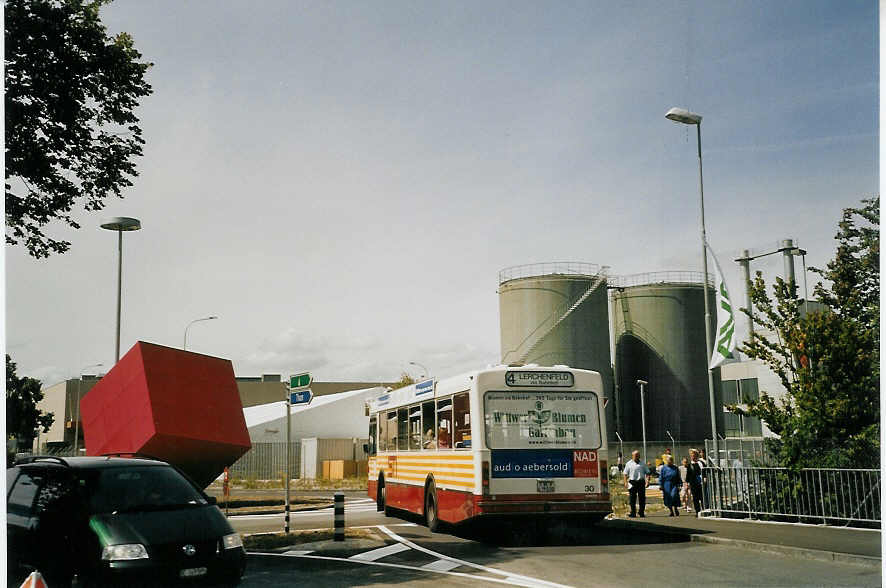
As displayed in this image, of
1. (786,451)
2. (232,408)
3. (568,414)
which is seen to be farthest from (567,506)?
(232,408)

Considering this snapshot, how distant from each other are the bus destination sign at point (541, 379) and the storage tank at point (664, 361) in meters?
35.2

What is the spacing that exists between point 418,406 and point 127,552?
1003 centimetres

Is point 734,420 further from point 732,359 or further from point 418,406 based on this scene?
point 418,406

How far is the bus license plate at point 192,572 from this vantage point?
895 cm

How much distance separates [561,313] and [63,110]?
34686 mm

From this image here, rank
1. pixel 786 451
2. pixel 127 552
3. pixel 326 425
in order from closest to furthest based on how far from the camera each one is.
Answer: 1. pixel 127 552
2. pixel 786 451
3. pixel 326 425

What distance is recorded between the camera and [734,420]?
5694 cm

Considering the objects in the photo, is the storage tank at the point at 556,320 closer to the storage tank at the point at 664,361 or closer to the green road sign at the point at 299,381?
the storage tank at the point at 664,361

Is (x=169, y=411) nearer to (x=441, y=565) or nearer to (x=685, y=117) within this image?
(x=441, y=565)

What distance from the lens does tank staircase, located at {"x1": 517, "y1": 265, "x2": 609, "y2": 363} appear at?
45500 mm

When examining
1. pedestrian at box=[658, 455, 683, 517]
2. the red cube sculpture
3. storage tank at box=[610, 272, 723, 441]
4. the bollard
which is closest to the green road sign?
the red cube sculpture

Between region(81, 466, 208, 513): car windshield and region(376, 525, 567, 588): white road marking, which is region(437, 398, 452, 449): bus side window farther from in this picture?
region(81, 466, 208, 513): car windshield

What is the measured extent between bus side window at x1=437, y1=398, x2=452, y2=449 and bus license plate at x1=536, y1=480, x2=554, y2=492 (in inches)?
73.6

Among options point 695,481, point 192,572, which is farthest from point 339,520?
point 695,481
